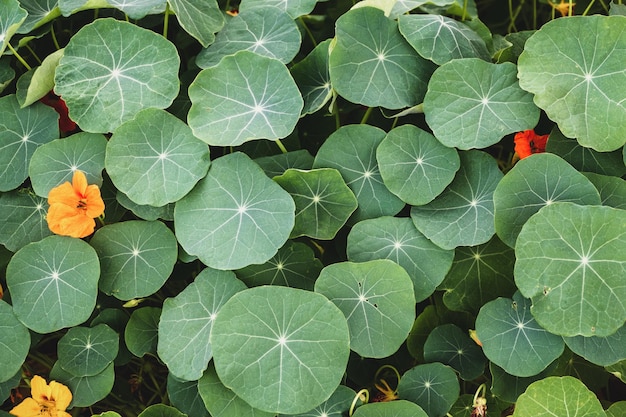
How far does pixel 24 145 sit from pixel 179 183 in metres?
0.46

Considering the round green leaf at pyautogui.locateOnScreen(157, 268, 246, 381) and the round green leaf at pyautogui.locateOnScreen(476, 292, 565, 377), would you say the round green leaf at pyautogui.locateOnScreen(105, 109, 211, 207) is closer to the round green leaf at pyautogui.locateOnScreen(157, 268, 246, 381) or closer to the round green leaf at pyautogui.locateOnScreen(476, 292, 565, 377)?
the round green leaf at pyautogui.locateOnScreen(157, 268, 246, 381)

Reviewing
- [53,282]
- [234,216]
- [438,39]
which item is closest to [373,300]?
[234,216]

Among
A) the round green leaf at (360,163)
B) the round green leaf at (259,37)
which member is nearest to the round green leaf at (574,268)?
the round green leaf at (360,163)

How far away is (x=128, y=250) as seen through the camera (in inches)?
58.0

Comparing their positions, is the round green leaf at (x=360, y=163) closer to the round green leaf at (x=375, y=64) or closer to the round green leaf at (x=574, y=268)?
the round green leaf at (x=375, y=64)

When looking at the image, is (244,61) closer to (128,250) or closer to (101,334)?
(128,250)

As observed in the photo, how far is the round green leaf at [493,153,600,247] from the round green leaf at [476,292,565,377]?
16 centimetres

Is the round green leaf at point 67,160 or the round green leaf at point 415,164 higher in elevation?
the round green leaf at point 415,164

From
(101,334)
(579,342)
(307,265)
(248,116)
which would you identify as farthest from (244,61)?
(579,342)

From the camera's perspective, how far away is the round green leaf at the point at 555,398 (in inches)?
51.6

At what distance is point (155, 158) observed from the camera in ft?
4.73

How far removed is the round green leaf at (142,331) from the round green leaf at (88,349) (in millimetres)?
34

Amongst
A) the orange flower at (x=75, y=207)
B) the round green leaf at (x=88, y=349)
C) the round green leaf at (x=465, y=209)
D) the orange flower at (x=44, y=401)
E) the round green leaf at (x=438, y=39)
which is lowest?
the orange flower at (x=44, y=401)

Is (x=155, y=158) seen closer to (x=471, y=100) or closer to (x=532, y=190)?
(x=471, y=100)
